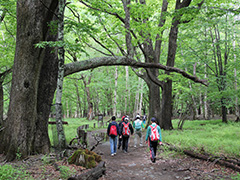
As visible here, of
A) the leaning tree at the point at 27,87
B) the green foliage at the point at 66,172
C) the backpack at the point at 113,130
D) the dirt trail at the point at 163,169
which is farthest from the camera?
the backpack at the point at 113,130

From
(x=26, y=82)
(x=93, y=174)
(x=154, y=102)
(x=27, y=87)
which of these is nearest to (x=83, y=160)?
(x=93, y=174)

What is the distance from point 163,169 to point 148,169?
522 mm

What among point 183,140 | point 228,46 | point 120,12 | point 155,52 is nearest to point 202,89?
point 228,46

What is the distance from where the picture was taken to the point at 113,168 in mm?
6352

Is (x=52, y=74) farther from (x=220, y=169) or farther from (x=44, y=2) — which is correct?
(x=220, y=169)

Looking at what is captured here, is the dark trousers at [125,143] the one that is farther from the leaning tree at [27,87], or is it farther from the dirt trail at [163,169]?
the leaning tree at [27,87]

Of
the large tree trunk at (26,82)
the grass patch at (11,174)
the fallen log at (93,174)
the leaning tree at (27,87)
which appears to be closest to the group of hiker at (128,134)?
the fallen log at (93,174)

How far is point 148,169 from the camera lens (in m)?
6.20

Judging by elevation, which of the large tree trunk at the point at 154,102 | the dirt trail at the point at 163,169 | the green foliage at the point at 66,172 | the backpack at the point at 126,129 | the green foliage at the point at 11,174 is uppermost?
the large tree trunk at the point at 154,102

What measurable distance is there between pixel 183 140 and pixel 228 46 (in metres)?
13.3

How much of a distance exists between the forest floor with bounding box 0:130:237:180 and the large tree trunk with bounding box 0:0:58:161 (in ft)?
1.99

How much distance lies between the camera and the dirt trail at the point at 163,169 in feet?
17.4

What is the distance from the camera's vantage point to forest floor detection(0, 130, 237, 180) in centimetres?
494

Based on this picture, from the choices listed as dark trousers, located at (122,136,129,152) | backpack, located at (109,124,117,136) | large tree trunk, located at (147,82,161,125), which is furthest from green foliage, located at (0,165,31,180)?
large tree trunk, located at (147,82,161,125)
